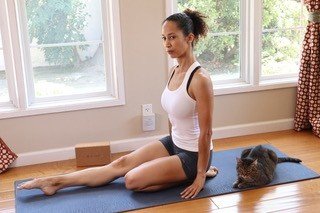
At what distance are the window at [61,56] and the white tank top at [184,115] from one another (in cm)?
78

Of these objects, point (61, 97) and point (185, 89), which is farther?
point (61, 97)

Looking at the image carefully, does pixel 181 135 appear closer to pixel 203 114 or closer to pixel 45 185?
pixel 203 114

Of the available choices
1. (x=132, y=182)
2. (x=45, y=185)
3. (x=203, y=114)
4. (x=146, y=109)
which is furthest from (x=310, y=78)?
(x=45, y=185)

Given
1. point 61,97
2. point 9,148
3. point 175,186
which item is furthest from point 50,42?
point 175,186

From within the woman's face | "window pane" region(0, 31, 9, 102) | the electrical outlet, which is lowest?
the electrical outlet

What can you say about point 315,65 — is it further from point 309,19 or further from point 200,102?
point 200,102

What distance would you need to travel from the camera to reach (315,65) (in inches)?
126

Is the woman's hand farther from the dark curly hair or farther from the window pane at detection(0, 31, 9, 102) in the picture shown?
the window pane at detection(0, 31, 9, 102)

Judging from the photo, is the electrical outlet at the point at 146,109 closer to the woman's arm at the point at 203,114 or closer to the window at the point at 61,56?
the window at the point at 61,56

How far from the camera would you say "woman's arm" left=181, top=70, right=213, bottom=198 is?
2189 millimetres

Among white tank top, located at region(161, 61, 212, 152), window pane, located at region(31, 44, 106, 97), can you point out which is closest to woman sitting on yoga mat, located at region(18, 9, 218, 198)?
white tank top, located at region(161, 61, 212, 152)

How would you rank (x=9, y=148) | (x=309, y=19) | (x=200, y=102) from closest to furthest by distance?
(x=200, y=102), (x=9, y=148), (x=309, y=19)

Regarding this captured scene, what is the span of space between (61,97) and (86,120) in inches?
10.0

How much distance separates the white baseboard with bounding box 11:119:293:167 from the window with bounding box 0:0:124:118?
1.05 feet
